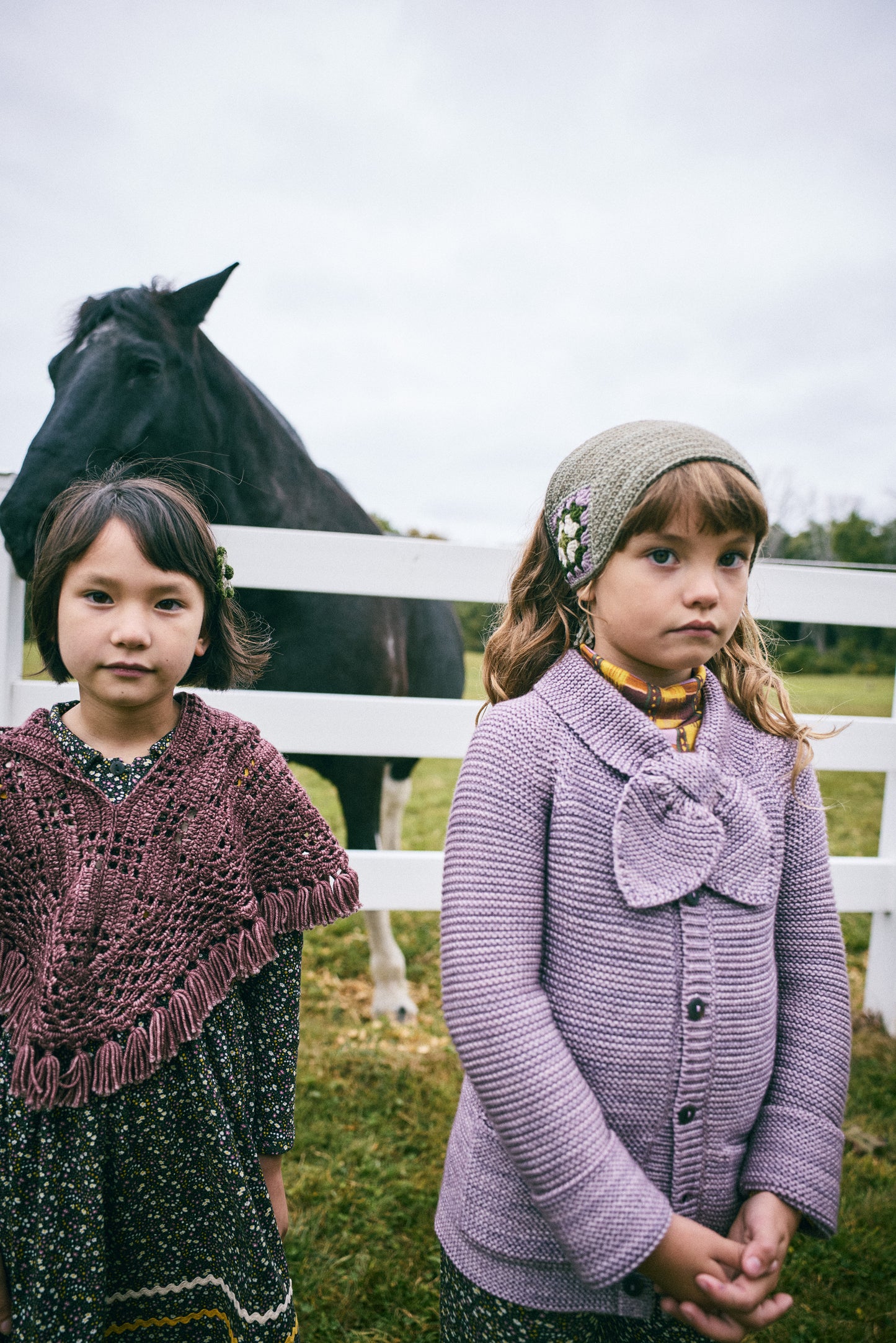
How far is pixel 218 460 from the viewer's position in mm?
2381

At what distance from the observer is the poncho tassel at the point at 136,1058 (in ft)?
3.28

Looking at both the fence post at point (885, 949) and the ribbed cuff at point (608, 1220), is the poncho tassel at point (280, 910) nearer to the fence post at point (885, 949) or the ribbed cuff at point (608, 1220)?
the ribbed cuff at point (608, 1220)

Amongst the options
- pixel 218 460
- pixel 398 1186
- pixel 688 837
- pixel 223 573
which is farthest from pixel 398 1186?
pixel 218 460

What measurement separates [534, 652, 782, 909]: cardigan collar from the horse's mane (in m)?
1.74

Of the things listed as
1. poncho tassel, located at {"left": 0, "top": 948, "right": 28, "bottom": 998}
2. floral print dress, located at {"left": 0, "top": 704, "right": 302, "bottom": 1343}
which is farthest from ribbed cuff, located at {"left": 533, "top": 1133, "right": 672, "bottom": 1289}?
poncho tassel, located at {"left": 0, "top": 948, "right": 28, "bottom": 998}

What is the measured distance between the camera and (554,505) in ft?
3.88

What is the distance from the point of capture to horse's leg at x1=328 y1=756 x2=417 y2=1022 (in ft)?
8.97

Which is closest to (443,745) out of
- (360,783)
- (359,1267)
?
(360,783)

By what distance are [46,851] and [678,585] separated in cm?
94

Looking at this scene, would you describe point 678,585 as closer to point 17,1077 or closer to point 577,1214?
point 577,1214

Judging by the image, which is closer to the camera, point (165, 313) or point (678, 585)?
point (678, 585)

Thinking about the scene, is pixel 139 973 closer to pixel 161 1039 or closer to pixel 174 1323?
pixel 161 1039

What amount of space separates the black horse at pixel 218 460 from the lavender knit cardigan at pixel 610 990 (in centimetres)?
134

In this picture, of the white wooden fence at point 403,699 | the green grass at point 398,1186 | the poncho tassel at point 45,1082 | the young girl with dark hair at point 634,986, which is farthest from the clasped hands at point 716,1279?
the white wooden fence at point 403,699
